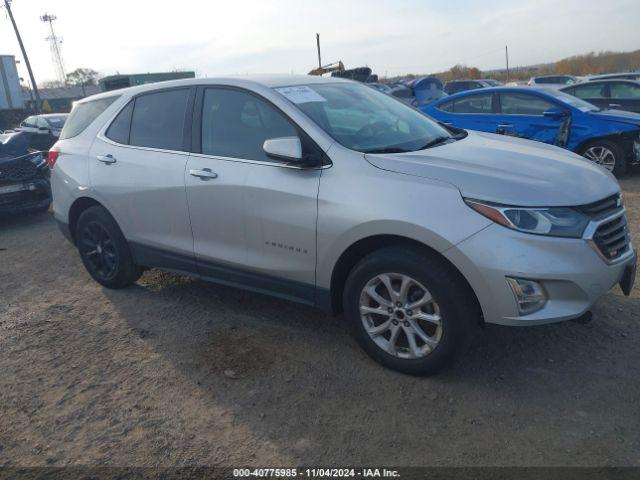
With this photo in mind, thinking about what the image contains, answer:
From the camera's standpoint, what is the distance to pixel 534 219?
114 inches

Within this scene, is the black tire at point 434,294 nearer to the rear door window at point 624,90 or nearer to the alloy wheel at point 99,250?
the alloy wheel at point 99,250

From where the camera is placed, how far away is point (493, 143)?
3914mm

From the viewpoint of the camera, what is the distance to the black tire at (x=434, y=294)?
9.87 feet

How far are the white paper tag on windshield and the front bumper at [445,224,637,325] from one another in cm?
151

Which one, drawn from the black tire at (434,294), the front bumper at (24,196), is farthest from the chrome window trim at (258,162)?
the front bumper at (24,196)

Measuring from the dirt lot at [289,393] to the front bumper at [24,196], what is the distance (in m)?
4.08

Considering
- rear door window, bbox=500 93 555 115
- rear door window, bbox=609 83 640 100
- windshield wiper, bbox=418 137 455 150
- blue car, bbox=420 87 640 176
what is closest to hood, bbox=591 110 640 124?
blue car, bbox=420 87 640 176

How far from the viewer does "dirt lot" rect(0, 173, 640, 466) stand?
2.75 m

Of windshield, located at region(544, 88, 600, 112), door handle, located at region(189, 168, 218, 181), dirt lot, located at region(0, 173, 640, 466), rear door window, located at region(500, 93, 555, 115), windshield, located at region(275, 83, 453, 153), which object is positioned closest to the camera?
dirt lot, located at region(0, 173, 640, 466)

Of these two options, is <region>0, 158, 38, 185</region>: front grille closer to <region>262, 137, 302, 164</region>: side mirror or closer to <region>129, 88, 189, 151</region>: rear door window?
<region>129, 88, 189, 151</region>: rear door window

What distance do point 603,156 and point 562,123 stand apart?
0.81m

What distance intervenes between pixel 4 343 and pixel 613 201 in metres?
4.33

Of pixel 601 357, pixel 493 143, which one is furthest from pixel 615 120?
pixel 601 357

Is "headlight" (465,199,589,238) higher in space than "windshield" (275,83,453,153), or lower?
lower
